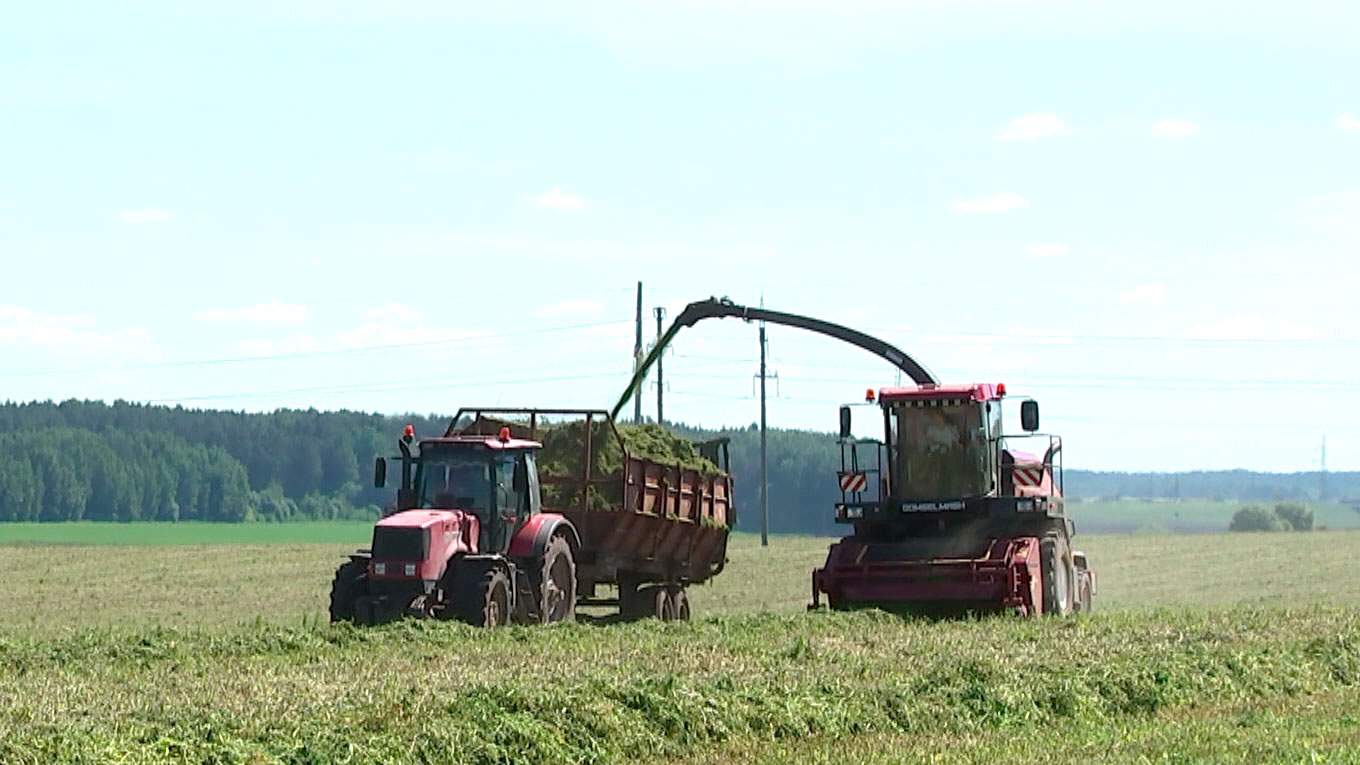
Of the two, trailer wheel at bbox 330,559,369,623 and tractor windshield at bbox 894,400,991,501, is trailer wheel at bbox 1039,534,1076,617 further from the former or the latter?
trailer wheel at bbox 330,559,369,623

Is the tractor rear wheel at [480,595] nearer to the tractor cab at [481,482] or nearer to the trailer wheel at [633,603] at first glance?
the tractor cab at [481,482]

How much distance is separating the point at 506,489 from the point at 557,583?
1.12 m

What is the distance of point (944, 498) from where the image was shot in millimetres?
22109

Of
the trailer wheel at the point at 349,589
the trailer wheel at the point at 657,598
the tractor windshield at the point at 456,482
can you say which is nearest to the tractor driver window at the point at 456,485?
the tractor windshield at the point at 456,482

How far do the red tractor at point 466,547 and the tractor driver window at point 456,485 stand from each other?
0.4 inches

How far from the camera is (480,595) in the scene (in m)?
18.2

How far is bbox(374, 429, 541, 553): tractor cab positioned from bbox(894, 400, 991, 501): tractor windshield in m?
4.95

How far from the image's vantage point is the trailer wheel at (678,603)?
2255 centimetres

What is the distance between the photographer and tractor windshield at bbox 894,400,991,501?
22109 mm

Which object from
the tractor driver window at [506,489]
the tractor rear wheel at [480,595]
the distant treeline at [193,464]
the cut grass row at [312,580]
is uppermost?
the distant treeline at [193,464]

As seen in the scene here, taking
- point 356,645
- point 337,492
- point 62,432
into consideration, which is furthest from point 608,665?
point 62,432

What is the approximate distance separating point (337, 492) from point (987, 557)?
77.9 metres

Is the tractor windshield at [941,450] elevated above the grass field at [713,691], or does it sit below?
above

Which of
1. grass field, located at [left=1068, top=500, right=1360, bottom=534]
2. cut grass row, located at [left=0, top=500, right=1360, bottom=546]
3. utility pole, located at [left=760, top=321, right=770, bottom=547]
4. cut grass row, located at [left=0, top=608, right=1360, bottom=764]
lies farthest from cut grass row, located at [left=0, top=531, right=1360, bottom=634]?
grass field, located at [left=1068, top=500, right=1360, bottom=534]
